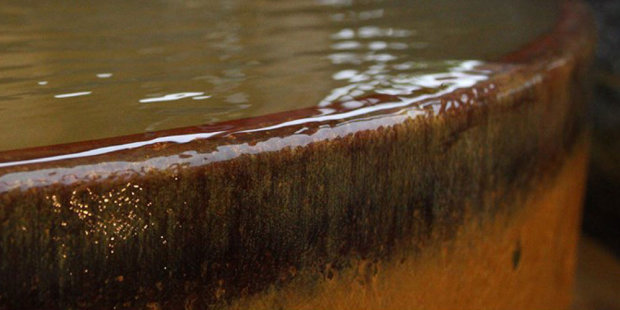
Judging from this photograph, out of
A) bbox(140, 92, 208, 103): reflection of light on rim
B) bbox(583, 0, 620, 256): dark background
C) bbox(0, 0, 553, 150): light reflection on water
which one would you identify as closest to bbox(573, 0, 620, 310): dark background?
bbox(583, 0, 620, 256): dark background

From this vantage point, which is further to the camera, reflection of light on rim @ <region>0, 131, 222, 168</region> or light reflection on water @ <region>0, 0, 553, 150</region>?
light reflection on water @ <region>0, 0, 553, 150</region>

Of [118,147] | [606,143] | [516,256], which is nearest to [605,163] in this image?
[606,143]

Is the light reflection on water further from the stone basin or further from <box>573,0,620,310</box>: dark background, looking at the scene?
<box>573,0,620,310</box>: dark background

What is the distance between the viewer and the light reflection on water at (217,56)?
0.63 m

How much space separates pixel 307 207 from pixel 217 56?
0.28 m

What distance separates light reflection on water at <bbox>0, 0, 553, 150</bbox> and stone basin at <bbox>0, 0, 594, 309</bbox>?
0.13 ft

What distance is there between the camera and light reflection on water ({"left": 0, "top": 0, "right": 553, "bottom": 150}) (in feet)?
2.05

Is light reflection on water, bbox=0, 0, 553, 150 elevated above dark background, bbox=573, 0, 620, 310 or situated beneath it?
elevated above

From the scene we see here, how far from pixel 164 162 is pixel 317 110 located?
162 mm

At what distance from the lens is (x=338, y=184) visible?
641mm

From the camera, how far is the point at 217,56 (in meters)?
0.83

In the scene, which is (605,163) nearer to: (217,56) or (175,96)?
(217,56)

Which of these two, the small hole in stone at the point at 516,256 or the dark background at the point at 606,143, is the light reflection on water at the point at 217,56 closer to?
the small hole in stone at the point at 516,256

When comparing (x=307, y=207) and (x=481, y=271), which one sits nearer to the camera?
(x=307, y=207)
